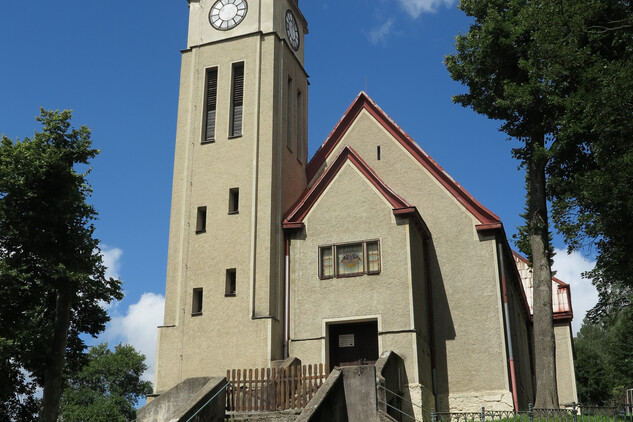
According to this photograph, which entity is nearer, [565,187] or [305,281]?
[565,187]

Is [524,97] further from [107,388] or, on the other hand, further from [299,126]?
[107,388]

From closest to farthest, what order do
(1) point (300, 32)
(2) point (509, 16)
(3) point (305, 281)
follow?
(2) point (509, 16)
(3) point (305, 281)
(1) point (300, 32)

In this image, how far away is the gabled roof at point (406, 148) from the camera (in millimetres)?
25625

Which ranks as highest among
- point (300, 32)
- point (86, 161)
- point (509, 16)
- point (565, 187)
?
point (300, 32)

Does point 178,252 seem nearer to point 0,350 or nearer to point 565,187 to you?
point 0,350

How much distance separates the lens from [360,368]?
1830cm

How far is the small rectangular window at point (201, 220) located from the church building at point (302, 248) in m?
0.05

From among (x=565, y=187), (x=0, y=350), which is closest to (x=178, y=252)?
(x=0, y=350)

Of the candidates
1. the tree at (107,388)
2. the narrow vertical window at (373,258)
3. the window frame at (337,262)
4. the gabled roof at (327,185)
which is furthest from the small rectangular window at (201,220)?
the tree at (107,388)

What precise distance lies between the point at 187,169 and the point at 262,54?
5.43 metres

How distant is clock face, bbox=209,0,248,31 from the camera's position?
28.2 m

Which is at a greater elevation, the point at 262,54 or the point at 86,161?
the point at 262,54

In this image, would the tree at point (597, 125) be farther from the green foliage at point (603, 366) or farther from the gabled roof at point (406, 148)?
the green foliage at point (603, 366)

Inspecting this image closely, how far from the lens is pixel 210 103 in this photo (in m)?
27.8
